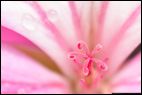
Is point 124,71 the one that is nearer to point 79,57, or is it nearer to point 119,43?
point 119,43

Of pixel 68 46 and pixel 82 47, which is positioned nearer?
pixel 82 47

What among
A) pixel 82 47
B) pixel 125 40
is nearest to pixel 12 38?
pixel 82 47

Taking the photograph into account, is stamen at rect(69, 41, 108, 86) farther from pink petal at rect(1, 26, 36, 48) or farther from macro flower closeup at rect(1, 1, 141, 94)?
pink petal at rect(1, 26, 36, 48)

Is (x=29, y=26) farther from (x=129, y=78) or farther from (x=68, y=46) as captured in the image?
(x=129, y=78)

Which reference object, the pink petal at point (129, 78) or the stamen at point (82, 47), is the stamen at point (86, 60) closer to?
the stamen at point (82, 47)

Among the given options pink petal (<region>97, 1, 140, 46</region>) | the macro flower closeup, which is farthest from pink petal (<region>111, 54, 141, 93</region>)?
pink petal (<region>97, 1, 140, 46</region>)

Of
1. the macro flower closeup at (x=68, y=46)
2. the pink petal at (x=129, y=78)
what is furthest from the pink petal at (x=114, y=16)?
the pink petal at (x=129, y=78)

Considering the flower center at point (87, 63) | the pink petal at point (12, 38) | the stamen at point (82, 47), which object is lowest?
the flower center at point (87, 63)
